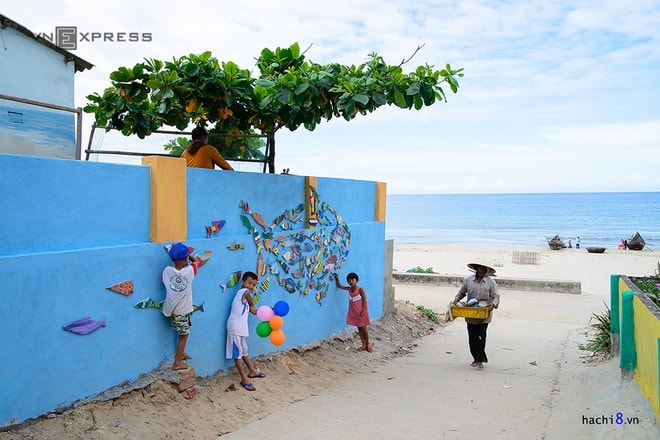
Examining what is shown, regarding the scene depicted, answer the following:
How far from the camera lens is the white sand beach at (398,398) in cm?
605

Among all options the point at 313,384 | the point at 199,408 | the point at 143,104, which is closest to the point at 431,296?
the point at 313,384

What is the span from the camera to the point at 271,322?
8008 mm

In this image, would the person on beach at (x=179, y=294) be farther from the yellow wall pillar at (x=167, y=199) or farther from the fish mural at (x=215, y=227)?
the fish mural at (x=215, y=227)

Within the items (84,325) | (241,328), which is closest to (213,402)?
(241,328)

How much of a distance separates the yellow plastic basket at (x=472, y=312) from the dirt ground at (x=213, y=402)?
171 cm

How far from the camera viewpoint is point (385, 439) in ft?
20.7

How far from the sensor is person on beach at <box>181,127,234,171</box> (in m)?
8.51

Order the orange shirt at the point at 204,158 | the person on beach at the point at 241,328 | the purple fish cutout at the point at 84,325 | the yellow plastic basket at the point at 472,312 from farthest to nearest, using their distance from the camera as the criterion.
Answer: the yellow plastic basket at the point at 472,312
the orange shirt at the point at 204,158
the person on beach at the point at 241,328
the purple fish cutout at the point at 84,325

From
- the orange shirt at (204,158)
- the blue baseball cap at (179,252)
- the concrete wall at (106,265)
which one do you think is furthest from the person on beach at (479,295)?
the blue baseball cap at (179,252)

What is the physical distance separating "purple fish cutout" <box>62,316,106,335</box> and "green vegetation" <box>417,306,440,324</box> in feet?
31.7

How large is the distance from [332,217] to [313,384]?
10.8ft

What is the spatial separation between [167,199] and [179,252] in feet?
2.04

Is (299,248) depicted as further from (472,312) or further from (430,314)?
(430,314)

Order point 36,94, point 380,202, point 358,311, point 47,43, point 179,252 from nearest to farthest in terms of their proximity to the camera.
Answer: point 179,252, point 358,311, point 36,94, point 47,43, point 380,202
